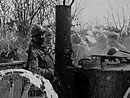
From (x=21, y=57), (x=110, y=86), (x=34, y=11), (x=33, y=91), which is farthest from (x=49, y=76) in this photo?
(x=34, y=11)

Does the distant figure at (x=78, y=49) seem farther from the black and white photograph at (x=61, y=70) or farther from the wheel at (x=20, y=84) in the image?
the wheel at (x=20, y=84)

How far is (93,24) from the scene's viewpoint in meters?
16.3

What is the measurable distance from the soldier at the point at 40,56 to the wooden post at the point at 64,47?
140mm

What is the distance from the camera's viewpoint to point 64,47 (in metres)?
4.29

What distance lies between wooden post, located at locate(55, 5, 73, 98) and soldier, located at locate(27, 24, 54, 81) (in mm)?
140

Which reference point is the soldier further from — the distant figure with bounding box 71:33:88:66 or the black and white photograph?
the distant figure with bounding box 71:33:88:66

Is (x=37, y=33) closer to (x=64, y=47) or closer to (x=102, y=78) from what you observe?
(x=64, y=47)

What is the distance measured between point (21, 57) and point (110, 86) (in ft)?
9.80

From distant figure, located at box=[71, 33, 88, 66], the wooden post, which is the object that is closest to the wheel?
the wooden post

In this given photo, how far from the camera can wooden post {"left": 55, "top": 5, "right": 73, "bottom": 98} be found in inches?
166

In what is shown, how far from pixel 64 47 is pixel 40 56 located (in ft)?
1.25

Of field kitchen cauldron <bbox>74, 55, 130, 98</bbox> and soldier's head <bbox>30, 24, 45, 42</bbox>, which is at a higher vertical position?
soldier's head <bbox>30, 24, 45, 42</bbox>

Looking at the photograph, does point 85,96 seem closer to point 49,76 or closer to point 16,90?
point 49,76

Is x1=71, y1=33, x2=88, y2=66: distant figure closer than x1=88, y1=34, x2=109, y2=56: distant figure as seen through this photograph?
No
